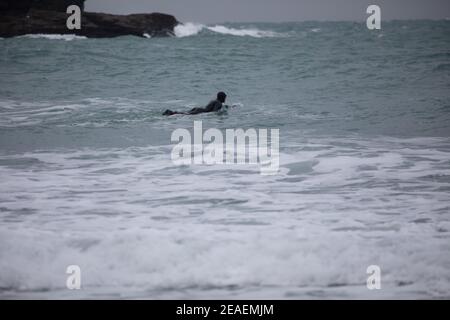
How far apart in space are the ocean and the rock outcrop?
34.8m

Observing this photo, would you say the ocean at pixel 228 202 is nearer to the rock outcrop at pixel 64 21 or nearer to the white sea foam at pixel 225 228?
the white sea foam at pixel 225 228

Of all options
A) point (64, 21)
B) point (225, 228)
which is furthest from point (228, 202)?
point (64, 21)

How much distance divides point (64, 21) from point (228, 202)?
48.1 meters

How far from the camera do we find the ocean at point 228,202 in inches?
176

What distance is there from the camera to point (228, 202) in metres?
6.47

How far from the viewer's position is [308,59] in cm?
2684

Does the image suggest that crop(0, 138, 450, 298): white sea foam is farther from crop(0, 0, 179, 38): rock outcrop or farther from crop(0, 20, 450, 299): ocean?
crop(0, 0, 179, 38): rock outcrop

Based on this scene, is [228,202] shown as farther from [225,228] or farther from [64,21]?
[64,21]

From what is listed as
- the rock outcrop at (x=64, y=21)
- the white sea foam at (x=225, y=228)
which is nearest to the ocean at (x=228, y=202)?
the white sea foam at (x=225, y=228)

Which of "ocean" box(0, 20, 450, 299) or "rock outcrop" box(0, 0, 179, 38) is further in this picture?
"rock outcrop" box(0, 0, 179, 38)

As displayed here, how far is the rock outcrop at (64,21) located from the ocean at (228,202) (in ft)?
114

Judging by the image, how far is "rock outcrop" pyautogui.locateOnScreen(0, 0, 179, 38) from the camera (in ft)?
161

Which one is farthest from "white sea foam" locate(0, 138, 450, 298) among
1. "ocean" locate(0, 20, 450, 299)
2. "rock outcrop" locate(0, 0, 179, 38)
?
"rock outcrop" locate(0, 0, 179, 38)
